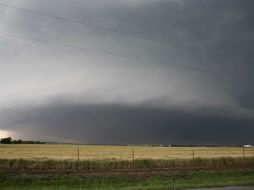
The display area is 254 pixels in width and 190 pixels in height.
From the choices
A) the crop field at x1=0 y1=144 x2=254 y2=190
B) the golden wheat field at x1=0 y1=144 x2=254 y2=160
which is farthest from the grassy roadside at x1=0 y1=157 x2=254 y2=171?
the golden wheat field at x1=0 y1=144 x2=254 y2=160

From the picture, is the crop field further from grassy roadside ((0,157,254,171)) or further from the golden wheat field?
the golden wheat field

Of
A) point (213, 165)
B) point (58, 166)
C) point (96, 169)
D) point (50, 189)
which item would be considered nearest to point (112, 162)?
point (96, 169)

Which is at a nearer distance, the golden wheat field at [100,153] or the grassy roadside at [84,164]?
the grassy roadside at [84,164]

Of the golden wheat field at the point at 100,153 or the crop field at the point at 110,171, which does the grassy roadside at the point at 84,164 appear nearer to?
the crop field at the point at 110,171

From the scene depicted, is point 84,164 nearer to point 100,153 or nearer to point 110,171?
point 110,171

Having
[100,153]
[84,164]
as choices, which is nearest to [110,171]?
[84,164]

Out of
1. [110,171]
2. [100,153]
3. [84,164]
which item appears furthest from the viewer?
[100,153]

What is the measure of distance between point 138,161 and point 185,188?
24541mm

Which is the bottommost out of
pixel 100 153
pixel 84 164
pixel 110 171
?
pixel 110 171

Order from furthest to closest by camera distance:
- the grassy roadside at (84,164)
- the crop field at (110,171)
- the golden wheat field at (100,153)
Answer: the golden wheat field at (100,153) < the grassy roadside at (84,164) < the crop field at (110,171)

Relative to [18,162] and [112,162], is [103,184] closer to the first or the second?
[112,162]

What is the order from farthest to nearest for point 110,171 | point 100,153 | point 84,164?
point 100,153 → point 84,164 → point 110,171

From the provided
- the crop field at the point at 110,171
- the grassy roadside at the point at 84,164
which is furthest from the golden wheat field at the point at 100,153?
the crop field at the point at 110,171

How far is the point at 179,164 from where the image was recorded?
50812mm
